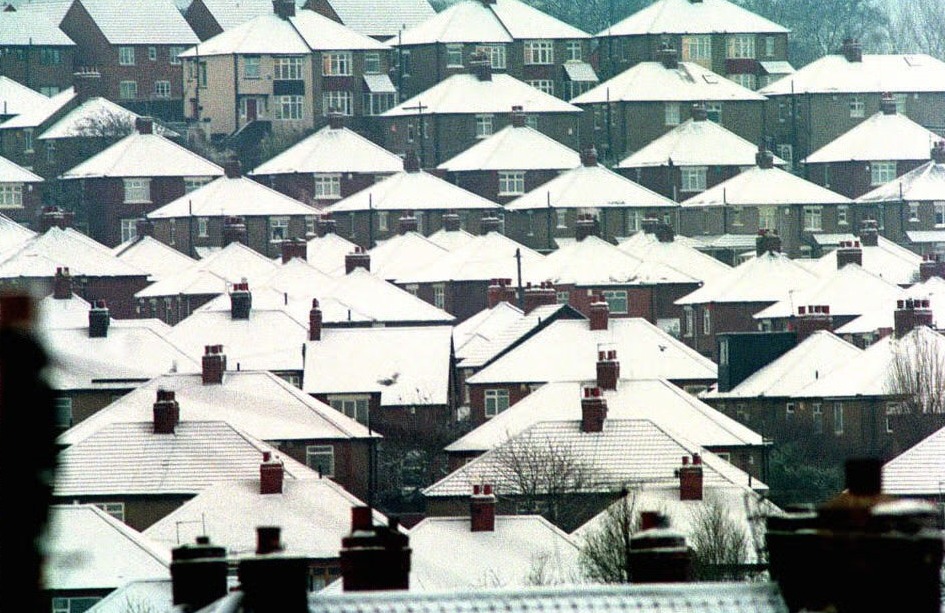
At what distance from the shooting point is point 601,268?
110 m

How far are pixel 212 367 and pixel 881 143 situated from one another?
61630 millimetres

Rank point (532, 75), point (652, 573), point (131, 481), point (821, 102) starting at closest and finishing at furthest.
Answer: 1. point (652, 573)
2. point (131, 481)
3. point (821, 102)
4. point (532, 75)

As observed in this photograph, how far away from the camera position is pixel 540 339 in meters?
83.7

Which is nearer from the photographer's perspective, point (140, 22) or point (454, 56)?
point (454, 56)

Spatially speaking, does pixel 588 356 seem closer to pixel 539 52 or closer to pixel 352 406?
pixel 352 406

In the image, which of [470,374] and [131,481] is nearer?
[131,481]

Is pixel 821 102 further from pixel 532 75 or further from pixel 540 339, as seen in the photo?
pixel 540 339

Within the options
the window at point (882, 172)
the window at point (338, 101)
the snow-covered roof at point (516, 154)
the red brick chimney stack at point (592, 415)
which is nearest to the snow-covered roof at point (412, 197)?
the snow-covered roof at point (516, 154)

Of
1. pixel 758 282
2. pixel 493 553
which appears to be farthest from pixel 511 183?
pixel 493 553

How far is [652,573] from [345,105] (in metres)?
125

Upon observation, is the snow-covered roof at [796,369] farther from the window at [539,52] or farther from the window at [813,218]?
the window at [539,52]

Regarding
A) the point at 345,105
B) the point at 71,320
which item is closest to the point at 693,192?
the point at 345,105

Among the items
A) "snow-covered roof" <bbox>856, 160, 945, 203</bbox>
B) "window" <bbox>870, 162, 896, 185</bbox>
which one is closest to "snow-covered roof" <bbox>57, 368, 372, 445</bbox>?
"snow-covered roof" <bbox>856, 160, 945, 203</bbox>

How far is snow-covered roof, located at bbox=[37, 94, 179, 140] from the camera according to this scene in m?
133
